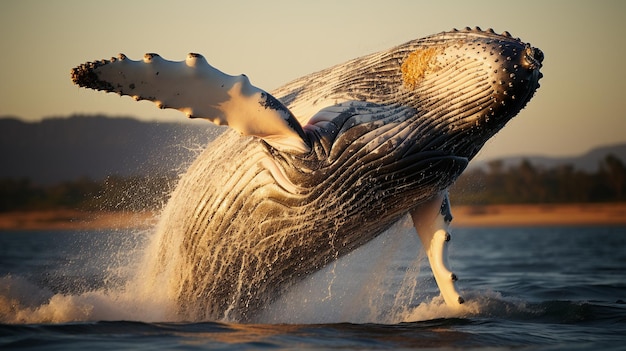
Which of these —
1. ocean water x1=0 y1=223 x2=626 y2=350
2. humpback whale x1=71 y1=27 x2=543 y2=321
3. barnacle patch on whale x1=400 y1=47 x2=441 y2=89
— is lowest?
ocean water x1=0 y1=223 x2=626 y2=350

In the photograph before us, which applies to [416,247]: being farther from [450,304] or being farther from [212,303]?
[212,303]

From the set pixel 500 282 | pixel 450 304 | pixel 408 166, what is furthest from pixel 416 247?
pixel 500 282

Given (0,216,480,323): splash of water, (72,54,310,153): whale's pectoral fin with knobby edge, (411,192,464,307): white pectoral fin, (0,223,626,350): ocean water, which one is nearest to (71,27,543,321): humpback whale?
(72,54,310,153): whale's pectoral fin with knobby edge

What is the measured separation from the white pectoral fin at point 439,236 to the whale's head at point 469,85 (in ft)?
3.78

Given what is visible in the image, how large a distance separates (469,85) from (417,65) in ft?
2.02

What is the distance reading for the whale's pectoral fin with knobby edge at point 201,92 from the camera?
7.50 metres

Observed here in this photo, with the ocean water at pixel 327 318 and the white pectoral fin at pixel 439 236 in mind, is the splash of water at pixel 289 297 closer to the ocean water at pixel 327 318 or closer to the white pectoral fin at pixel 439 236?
the ocean water at pixel 327 318

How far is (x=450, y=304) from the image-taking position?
941 centimetres

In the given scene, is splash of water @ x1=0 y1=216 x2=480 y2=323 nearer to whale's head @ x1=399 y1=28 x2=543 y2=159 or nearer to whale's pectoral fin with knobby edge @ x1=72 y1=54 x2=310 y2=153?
whale's head @ x1=399 y1=28 x2=543 y2=159

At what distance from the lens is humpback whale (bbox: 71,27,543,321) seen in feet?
25.6

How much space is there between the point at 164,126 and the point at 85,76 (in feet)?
9.38

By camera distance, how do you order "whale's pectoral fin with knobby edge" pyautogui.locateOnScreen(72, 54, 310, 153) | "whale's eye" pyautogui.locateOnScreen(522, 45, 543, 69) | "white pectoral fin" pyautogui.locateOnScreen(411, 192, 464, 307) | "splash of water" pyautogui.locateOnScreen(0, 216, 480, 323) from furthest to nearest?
"white pectoral fin" pyautogui.locateOnScreen(411, 192, 464, 307) < "splash of water" pyautogui.locateOnScreen(0, 216, 480, 323) < "whale's eye" pyautogui.locateOnScreen(522, 45, 543, 69) < "whale's pectoral fin with knobby edge" pyautogui.locateOnScreen(72, 54, 310, 153)

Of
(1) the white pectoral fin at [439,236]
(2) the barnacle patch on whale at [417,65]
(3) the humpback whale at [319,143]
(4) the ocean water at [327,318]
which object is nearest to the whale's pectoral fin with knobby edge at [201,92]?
(3) the humpback whale at [319,143]

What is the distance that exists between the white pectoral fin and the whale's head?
45.3 inches
